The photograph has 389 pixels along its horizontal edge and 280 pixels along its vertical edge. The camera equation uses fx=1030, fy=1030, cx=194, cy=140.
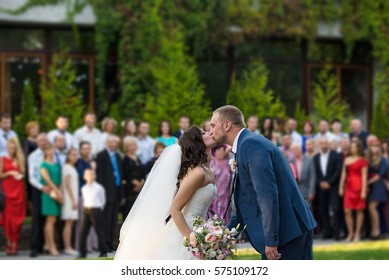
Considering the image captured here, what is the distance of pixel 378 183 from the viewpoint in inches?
699

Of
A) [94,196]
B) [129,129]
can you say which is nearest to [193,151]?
[94,196]

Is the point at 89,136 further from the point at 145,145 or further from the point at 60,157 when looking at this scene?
the point at 60,157

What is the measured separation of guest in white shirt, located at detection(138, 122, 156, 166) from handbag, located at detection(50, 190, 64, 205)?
1435 mm

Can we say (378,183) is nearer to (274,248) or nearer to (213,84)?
(213,84)

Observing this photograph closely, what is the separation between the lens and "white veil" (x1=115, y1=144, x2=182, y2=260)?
28.4 feet

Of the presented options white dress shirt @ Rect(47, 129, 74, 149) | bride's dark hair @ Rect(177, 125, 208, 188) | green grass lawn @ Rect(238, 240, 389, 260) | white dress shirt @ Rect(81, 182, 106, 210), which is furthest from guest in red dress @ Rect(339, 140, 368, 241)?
bride's dark hair @ Rect(177, 125, 208, 188)

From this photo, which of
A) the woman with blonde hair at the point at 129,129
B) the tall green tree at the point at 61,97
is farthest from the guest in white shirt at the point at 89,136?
the tall green tree at the point at 61,97

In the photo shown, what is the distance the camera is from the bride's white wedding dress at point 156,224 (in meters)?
8.48

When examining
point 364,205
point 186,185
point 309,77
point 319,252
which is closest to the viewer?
point 186,185

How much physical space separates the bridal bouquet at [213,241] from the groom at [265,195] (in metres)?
0.16

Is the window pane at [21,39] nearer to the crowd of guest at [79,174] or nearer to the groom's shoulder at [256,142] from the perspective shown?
the crowd of guest at [79,174]

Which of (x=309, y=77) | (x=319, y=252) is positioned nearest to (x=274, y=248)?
(x=319, y=252)

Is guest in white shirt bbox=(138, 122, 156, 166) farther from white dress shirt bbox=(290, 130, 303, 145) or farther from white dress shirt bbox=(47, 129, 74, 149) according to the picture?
white dress shirt bbox=(290, 130, 303, 145)
